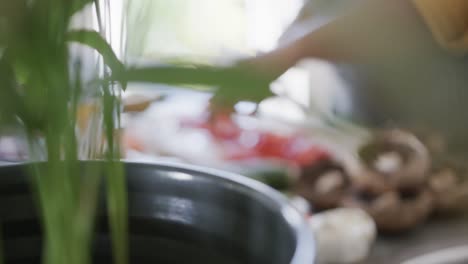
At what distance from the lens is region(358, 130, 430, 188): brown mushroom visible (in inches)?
20.8

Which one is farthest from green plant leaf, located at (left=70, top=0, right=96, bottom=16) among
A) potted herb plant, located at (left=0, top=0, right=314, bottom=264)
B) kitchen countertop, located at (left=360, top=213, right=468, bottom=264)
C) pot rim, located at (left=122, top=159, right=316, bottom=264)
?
kitchen countertop, located at (left=360, top=213, right=468, bottom=264)

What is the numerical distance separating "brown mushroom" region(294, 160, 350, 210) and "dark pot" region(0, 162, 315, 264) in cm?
26

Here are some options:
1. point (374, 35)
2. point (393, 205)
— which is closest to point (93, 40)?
point (393, 205)

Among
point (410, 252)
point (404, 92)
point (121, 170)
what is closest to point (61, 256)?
point (121, 170)

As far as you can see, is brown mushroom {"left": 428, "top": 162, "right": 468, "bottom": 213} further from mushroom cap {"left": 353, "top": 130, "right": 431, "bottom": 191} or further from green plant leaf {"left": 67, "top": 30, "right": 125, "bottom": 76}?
green plant leaf {"left": 67, "top": 30, "right": 125, "bottom": 76}

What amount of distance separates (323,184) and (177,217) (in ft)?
0.91

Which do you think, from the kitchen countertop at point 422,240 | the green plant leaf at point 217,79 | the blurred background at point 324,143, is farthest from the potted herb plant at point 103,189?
the kitchen countertop at point 422,240

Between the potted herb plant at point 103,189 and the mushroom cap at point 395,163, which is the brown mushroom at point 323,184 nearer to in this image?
the mushroom cap at point 395,163

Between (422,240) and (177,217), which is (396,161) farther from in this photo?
(177,217)

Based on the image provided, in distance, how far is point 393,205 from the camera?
0.53 metres

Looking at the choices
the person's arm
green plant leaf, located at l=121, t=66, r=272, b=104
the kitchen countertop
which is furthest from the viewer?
the person's arm

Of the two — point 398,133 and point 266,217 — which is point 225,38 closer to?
point 398,133

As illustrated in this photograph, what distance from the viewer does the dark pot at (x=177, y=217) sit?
0.93 feet

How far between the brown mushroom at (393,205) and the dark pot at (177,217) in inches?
10.1
